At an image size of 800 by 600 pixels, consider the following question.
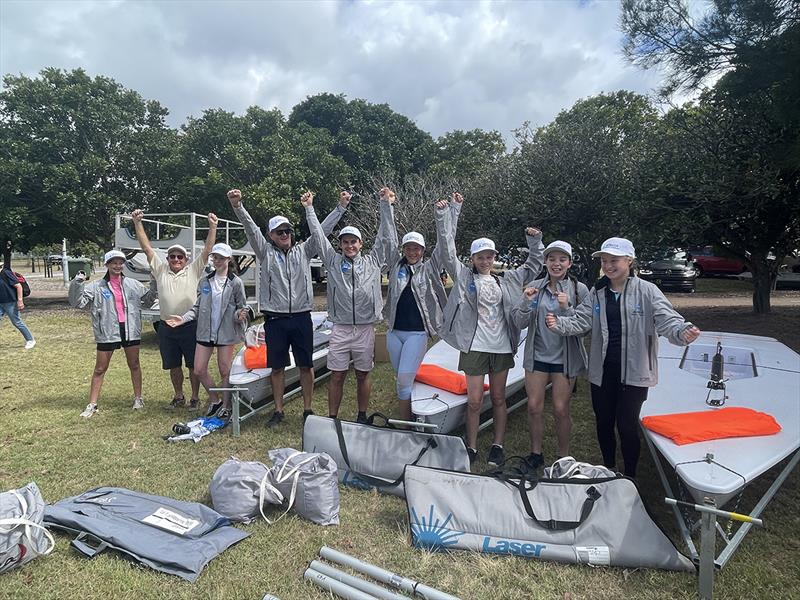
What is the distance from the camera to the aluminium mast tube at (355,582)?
243 centimetres

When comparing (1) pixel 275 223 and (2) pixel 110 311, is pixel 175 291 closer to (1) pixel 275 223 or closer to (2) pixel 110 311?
(2) pixel 110 311

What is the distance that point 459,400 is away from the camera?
4168mm

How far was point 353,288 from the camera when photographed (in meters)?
4.32

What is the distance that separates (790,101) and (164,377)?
7.97 m

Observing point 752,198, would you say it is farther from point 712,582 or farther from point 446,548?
point 446,548

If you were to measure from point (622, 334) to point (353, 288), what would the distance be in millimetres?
2176

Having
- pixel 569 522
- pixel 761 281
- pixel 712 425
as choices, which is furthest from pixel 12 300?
pixel 761 281

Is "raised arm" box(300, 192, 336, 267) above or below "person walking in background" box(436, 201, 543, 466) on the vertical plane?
above

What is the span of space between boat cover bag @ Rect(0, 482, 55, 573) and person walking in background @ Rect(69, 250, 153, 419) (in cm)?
241

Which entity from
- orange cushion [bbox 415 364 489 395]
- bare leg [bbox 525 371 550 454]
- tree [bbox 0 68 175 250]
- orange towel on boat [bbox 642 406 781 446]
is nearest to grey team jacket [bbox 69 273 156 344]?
orange cushion [bbox 415 364 489 395]

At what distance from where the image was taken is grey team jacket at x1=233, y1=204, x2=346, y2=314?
175 inches

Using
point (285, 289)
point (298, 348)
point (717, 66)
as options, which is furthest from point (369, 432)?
point (717, 66)

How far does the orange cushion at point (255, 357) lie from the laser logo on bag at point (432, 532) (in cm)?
271

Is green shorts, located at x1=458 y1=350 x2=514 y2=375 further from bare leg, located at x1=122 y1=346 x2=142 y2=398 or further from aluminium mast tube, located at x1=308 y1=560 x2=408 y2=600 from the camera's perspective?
bare leg, located at x1=122 y1=346 x2=142 y2=398
